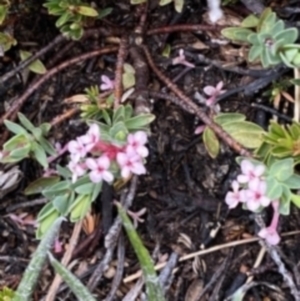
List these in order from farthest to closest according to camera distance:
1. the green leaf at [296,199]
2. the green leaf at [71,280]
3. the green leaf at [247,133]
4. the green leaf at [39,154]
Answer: the green leaf at [39,154] < the green leaf at [247,133] < the green leaf at [296,199] < the green leaf at [71,280]

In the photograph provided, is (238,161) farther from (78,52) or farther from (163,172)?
(78,52)

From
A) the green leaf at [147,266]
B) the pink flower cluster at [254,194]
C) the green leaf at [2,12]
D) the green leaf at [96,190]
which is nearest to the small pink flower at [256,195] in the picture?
the pink flower cluster at [254,194]

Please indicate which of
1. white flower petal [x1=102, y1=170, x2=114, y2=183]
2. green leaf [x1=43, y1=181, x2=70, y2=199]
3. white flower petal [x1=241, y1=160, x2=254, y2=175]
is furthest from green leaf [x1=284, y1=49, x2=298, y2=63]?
green leaf [x1=43, y1=181, x2=70, y2=199]

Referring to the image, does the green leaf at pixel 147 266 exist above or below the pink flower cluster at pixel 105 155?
below

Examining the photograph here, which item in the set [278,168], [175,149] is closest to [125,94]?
[175,149]

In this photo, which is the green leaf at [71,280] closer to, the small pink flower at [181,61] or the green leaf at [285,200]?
the green leaf at [285,200]

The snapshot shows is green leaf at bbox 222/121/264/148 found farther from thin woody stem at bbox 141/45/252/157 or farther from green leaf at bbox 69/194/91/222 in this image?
green leaf at bbox 69/194/91/222

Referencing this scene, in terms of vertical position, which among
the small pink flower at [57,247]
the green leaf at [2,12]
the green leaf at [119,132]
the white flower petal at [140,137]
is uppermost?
the green leaf at [2,12]
